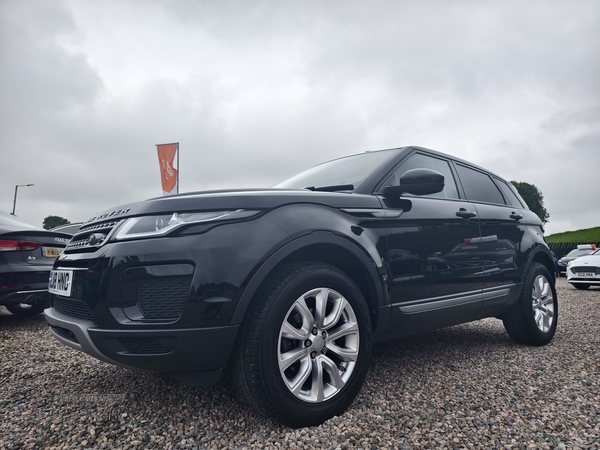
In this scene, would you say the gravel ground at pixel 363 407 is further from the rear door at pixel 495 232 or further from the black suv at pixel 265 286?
the rear door at pixel 495 232

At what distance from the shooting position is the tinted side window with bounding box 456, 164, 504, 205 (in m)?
3.90

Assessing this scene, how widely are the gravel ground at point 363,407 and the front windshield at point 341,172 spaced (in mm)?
1372

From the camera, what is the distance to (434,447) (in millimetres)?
1965

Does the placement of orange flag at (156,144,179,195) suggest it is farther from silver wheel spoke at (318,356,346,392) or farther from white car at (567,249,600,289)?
white car at (567,249,600,289)

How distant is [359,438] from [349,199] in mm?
1284

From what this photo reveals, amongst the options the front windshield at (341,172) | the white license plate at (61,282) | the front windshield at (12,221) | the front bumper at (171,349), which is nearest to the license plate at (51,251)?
the front windshield at (12,221)

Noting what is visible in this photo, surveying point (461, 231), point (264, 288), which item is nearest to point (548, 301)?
point (461, 231)

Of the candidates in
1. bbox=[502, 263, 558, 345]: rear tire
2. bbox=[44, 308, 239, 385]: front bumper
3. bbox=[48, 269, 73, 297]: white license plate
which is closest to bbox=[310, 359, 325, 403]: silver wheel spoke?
bbox=[44, 308, 239, 385]: front bumper

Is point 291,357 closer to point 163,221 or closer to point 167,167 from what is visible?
point 163,221

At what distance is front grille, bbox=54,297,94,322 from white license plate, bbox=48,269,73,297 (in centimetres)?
4

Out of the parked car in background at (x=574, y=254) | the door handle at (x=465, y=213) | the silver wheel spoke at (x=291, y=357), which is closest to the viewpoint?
the silver wheel spoke at (x=291, y=357)

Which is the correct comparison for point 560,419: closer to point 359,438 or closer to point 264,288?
point 359,438

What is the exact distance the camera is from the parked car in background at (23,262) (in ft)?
14.0

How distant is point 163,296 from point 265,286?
1.57 ft
